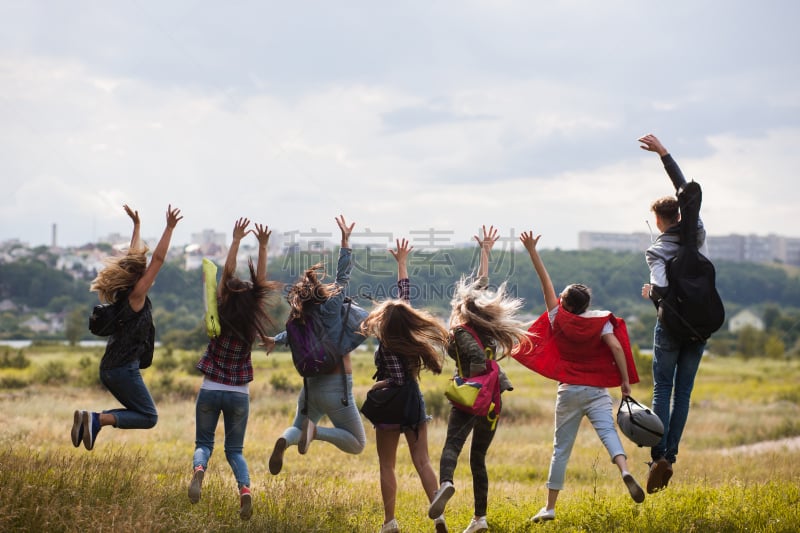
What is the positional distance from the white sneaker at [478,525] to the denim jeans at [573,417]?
0.75 m

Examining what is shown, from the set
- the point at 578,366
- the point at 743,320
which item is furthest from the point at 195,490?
the point at 743,320

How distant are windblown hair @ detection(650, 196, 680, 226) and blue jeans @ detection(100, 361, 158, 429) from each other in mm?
5399

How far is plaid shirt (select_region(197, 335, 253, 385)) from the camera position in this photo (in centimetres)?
745

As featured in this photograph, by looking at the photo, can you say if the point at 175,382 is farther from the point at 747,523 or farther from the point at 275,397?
the point at 747,523

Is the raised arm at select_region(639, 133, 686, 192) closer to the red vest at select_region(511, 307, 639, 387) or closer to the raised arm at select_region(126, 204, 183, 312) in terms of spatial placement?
the red vest at select_region(511, 307, 639, 387)

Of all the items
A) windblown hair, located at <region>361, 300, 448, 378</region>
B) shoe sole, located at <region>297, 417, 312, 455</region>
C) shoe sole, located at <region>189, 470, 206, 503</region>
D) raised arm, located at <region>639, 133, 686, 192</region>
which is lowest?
shoe sole, located at <region>189, 470, 206, 503</region>

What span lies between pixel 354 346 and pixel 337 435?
0.90 metres

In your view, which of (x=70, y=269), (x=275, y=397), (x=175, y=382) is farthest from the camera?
(x=70, y=269)

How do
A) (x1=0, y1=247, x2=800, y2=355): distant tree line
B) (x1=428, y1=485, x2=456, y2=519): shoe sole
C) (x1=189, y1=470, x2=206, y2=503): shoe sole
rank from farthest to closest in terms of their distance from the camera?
(x1=0, y1=247, x2=800, y2=355): distant tree line, (x1=189, y1=470, x2=206, y2=503): shoe sole, (x1=428, y1=485, x2=456, y2=519): shoe sole

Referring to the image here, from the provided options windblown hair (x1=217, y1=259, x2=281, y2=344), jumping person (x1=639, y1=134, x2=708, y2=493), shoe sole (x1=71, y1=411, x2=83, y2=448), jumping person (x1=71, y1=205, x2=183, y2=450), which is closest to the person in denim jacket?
windblown hair (x1=217, y1=259, x2=281, y2=344)

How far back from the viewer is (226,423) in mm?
7559

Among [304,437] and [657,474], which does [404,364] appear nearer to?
[304,437]

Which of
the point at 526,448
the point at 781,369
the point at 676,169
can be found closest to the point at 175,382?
the point at 526,448

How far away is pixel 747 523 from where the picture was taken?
7.91 metres
